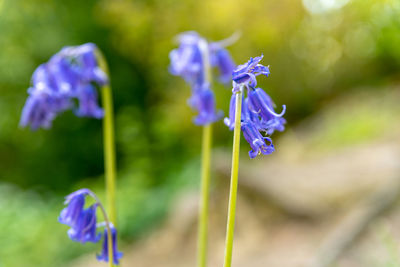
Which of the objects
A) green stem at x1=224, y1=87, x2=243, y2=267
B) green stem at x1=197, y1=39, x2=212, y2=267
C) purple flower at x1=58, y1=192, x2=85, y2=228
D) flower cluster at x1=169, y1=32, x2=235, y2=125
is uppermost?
flower cluster at x1=169, y1=32, x2=235, y2=125

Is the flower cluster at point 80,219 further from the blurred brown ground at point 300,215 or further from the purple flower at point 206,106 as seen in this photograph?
the blurred brown ground at point 300,215

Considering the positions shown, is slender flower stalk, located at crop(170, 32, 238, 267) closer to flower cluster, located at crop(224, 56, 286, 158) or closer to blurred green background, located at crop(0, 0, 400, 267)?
flower cluster, located at crop(224, 56, 286, 158)

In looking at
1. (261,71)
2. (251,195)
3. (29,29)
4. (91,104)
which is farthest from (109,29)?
(261,71)

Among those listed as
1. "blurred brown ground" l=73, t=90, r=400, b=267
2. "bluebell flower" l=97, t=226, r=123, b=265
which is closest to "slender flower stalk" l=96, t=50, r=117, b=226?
"bluebell flower" l=97, t=226, r=123, b=265

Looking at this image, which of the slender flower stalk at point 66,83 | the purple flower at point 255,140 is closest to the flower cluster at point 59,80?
the slender flower stalk at point 66,83

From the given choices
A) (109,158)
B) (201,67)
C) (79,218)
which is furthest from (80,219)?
(201,67)

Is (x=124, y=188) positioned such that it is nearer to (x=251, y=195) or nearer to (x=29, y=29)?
(x=251, y=195)
